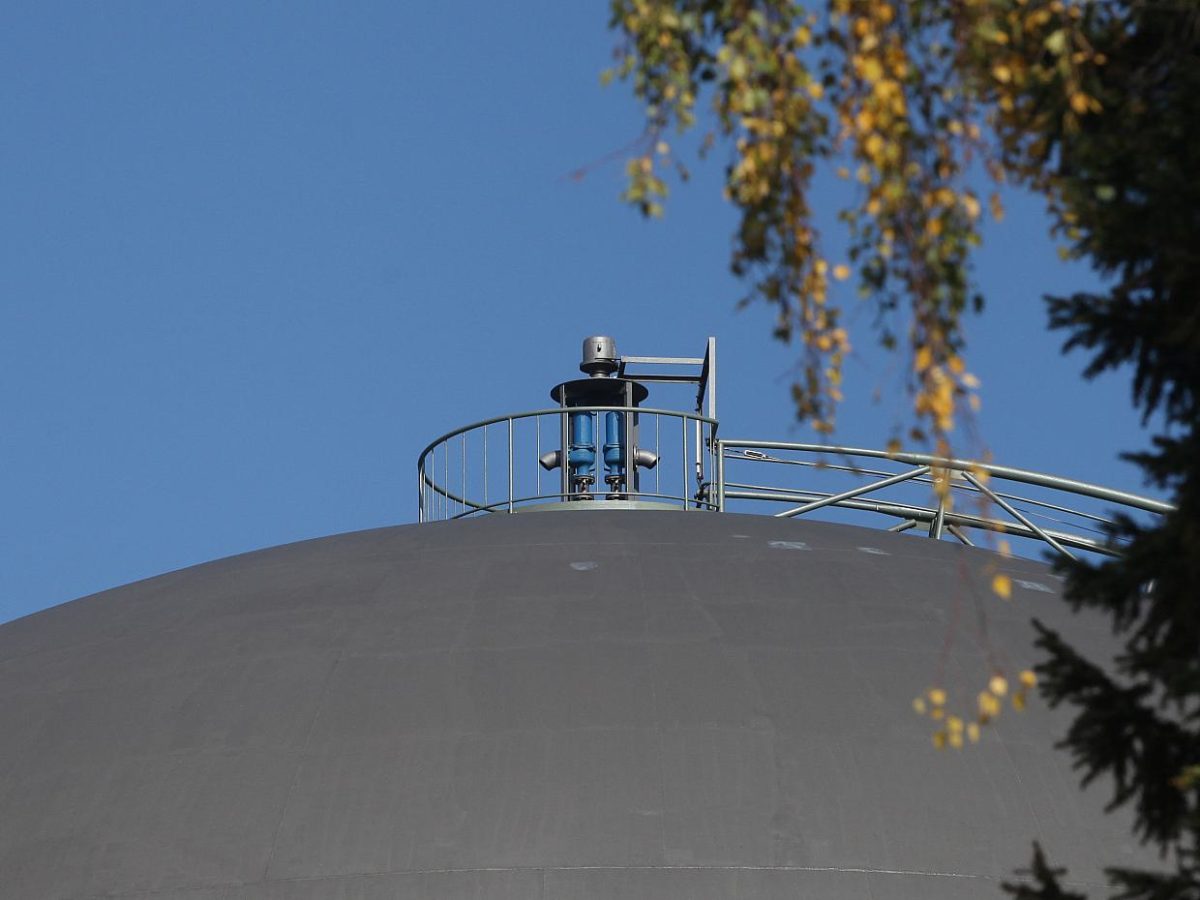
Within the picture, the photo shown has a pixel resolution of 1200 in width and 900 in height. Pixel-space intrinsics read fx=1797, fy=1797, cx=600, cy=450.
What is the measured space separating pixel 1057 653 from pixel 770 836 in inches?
280

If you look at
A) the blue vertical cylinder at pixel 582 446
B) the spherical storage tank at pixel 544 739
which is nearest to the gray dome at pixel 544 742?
the spherical storage tank at pixel 544 739

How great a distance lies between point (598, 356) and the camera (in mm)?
23500

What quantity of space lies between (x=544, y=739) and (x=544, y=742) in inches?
1.7

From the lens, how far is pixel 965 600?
17.6 meters

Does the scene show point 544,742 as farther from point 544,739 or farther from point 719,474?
point 719,474

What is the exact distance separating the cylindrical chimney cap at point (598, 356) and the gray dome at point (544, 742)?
5148mm

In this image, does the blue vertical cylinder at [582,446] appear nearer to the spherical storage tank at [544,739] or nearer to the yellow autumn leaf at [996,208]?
the spherical storage tank at [544,739]

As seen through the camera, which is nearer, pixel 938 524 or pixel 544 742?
pixel 544 742

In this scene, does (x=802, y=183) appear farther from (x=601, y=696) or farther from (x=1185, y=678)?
(x=601, y=696)

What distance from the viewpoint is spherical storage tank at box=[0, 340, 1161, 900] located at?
1344 cm

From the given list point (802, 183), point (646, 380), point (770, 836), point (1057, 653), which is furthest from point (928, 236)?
point (646, 380)

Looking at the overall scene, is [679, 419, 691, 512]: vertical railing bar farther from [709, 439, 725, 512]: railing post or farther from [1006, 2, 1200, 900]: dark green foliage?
[1006, 2, 1200, 900]: dark green foliage

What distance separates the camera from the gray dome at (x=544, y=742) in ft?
44.1

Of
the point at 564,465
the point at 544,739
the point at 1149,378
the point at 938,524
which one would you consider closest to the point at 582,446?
the point at 564,465
